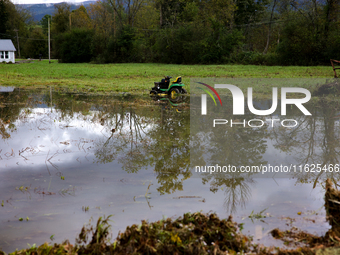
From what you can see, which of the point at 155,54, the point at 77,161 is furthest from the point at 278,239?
the point at 155,54

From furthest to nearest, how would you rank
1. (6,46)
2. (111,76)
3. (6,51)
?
(6,51) < (6,46) < (111,76)

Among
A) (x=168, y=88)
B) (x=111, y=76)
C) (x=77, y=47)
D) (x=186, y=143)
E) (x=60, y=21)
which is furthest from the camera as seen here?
(x=60, y=21)

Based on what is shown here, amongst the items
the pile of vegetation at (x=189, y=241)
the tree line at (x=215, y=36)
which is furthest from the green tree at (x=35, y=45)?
the pile of vegetation at (x=189, y=241)

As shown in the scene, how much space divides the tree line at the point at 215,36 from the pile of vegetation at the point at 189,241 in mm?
39684

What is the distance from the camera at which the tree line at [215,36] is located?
3950cm

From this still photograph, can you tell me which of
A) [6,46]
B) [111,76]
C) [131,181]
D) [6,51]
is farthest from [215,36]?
[131,181]

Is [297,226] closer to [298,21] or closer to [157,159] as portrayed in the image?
[157,159]

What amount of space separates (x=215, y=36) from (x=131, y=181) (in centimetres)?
4610

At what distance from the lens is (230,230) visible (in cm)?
315

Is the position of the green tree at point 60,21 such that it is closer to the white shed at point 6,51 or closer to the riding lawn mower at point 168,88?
the white shed at point 6,51

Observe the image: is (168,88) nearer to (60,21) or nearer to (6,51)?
(6,51)

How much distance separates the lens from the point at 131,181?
15.9 ft

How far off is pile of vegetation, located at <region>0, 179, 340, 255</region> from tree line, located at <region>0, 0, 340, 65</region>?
39.7 m

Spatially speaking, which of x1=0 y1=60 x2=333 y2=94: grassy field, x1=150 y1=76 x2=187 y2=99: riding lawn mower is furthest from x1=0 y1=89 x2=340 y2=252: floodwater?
x1=0 y1=60 x2=333 y2=94: grassy field
